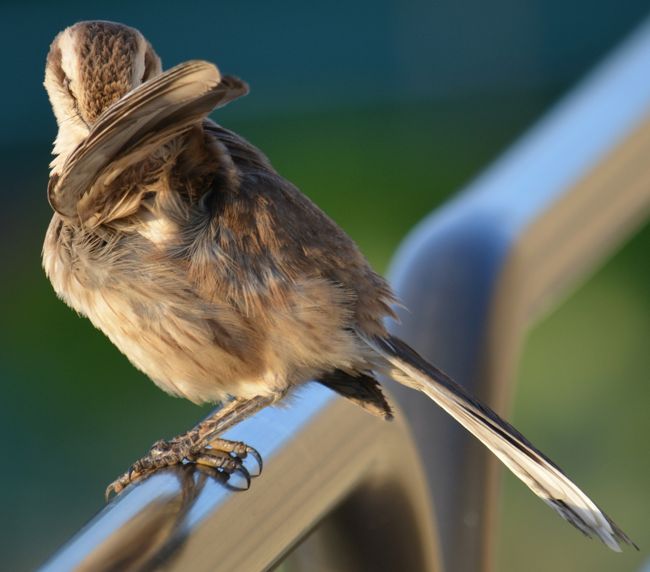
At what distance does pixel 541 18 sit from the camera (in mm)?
10336

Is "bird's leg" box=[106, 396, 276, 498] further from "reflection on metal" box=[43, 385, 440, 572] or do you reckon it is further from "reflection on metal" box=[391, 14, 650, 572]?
"reflection on metal" box=[391, 14, 650, 572]

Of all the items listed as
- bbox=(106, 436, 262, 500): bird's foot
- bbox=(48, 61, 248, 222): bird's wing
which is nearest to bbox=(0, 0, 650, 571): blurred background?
bbox=(106, 436, 262, 500): bird's foot

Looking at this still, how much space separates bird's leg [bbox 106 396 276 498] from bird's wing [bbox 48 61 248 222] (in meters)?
0.36

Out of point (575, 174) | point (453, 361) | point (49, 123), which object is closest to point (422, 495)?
point (453, 361)

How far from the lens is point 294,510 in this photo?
125 cm

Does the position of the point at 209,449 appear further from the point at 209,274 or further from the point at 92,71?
the point at 92,71

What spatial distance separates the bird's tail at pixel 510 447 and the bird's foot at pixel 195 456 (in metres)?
0.32

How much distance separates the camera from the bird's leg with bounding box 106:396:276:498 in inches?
52.6

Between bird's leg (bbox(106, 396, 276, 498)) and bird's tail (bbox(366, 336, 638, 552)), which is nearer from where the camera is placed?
bird's leg (bbox(106, 396, 276, 498))

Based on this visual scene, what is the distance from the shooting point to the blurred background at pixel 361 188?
19.5ft

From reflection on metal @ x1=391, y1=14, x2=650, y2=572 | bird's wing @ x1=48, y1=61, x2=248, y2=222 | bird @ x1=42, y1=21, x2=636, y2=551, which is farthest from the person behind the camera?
bird @ x1=42, y1=21, x2=636, y2=551

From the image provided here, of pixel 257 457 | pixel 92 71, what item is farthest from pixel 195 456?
pixel 92 71

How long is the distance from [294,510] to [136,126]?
0.57 metres

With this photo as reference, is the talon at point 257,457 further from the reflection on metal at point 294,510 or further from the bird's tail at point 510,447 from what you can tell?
the bird's tail at point 510,447
